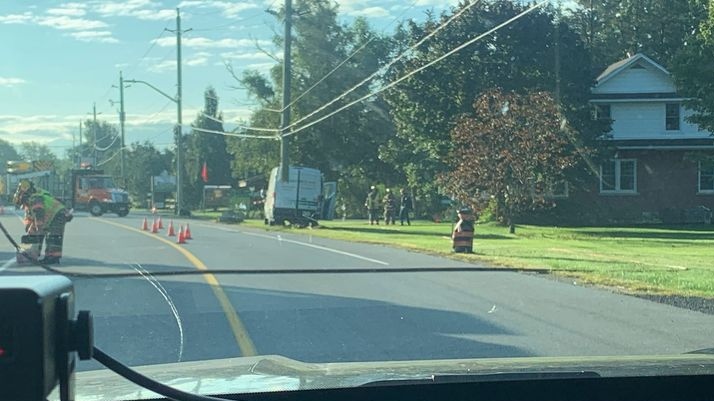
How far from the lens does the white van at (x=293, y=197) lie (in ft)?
121

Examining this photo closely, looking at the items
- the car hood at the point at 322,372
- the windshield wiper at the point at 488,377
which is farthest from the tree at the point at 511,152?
the windshield wiper at the point at 488,377

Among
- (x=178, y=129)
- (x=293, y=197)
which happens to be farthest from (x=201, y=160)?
(x=293, y=197)

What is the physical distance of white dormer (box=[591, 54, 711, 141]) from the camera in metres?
36.2

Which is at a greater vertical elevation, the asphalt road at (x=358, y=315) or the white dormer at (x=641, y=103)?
the white dormer at (x=641, y=103)

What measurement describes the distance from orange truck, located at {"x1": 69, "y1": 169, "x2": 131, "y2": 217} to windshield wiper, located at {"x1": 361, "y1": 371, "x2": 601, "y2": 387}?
40375 millimetres

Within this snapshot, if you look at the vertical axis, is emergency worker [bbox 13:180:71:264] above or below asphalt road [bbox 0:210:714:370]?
above

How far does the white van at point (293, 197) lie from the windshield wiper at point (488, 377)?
1278 inches

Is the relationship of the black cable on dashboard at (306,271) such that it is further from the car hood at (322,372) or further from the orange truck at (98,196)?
the orange truck at (98,196)

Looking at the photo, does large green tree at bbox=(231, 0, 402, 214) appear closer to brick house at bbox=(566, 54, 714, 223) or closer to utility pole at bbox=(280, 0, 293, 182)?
utility pole at bbox=(280, 0, 293, 182)

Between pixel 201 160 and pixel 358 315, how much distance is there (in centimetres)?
4010

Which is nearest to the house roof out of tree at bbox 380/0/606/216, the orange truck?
tree at bbox 380/0/606/216

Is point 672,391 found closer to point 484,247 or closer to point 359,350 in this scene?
point 359,350

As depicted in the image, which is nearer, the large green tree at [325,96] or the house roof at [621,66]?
the large green tree at [325,96]

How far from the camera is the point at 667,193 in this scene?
37.9 m
